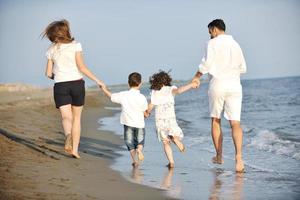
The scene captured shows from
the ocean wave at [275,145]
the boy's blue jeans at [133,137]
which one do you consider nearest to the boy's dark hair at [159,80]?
the boy's blue jeans at [133,137]

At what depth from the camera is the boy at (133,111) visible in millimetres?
7605

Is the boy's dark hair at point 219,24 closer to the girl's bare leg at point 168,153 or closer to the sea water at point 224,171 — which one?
the girl's bare leg at point 168,153

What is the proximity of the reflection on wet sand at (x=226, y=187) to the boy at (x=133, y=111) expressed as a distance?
50.4 inches

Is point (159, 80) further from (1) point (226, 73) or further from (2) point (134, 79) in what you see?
(1) point (226, 73)

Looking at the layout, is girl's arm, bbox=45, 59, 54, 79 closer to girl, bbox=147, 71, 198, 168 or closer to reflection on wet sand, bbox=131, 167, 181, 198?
girl, bbox=147, 71, 198, 168

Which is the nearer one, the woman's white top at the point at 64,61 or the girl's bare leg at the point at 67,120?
the woman's white top at the point at 64,61

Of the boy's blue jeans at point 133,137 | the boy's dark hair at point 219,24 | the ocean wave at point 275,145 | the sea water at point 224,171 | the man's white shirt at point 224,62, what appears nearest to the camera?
the sea water at point 224,171

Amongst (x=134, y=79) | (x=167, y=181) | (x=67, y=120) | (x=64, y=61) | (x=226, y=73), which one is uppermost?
(x=64, y=61)

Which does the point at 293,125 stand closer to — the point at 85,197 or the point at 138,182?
the point at 138,182

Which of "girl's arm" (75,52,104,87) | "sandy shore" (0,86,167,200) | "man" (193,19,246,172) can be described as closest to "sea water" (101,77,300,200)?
"sandy shore" (0,86,167,200)

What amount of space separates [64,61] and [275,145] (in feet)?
15.7

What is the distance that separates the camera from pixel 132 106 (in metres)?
7.65

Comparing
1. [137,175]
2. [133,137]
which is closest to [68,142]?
[133,137]

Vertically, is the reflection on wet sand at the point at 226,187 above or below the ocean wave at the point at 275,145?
above
